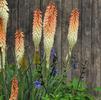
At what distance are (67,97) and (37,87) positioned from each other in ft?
1.03

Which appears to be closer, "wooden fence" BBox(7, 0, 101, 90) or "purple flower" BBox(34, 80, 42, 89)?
"purple flower" BBox(34, 80, 42, 89)

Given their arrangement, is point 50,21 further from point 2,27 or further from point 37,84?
point 37,84

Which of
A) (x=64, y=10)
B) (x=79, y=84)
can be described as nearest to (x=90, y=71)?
(x=64, y=10)

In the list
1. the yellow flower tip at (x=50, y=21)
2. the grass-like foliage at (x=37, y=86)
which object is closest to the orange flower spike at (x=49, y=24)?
the yellow flower tip at (x=50, y=21)

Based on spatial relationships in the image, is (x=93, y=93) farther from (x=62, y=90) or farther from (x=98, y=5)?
(x=62, y=90)

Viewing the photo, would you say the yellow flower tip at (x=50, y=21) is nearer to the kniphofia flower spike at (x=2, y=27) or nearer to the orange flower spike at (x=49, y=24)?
the orange flower spike at (x=49, y=24)

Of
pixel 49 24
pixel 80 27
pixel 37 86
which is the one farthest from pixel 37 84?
pixel 80 27

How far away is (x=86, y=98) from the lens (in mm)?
5266

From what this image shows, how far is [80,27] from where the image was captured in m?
8.46

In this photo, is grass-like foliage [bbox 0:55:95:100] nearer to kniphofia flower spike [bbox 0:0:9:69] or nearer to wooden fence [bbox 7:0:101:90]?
kniphofia flower spike [bbox 0:0:9:69]

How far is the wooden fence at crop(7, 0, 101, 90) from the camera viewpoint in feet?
27.6

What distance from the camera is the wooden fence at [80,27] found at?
27.6 ft

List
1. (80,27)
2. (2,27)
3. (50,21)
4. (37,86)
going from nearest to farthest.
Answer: (2,27) < (50,21) < (37,86) < (80,27)

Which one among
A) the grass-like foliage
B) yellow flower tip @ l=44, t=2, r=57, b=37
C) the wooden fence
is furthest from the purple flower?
the wooden fence
